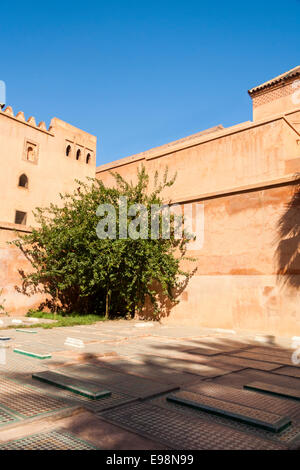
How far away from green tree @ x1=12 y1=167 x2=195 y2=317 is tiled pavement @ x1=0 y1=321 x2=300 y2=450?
183 inches

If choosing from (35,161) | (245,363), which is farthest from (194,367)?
(35,161)

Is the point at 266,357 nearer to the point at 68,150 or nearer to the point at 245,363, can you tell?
the point at 245,363

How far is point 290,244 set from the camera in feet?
30.3

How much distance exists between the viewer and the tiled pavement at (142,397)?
2.61 meters

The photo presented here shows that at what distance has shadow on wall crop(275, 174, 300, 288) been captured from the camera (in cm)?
906

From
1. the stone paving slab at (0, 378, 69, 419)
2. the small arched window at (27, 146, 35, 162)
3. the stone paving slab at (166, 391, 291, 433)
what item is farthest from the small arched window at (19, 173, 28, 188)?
the stone paving slab at (166, 391, 291, 433)

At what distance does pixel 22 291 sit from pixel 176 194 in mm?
6742

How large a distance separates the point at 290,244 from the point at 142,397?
6.90 metres

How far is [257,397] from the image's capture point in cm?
374

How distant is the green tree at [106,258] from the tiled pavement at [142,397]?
4.65m

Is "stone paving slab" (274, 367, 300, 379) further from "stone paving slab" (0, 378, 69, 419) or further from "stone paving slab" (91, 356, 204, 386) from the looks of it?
"stone paving slab" (0, 378, 69, 419)

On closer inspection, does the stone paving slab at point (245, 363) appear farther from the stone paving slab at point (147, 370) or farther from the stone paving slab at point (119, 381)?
the stone paving slab at point (119, 381)

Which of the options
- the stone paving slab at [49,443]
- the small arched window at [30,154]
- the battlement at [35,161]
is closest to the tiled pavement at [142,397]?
the stone paving slab at [49,443]
